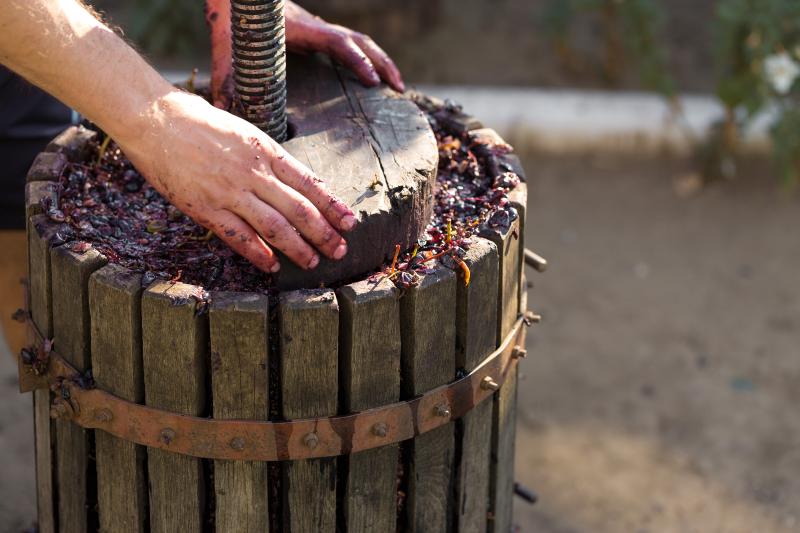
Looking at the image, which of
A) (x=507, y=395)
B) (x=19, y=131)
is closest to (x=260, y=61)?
(x=507, y=395)

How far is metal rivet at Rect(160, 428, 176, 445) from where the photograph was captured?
84.4 inches

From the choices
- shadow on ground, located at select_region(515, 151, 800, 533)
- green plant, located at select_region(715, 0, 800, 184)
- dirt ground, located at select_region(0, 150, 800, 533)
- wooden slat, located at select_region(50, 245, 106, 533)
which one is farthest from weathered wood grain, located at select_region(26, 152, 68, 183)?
green plant, located at select_region(715, 0, 800, 184)

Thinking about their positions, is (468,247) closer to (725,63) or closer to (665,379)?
(665,379)

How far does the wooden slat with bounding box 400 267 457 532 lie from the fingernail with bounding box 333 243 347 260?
145mm

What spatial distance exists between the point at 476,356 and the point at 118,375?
0.70 metres

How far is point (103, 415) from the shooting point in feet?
7.21

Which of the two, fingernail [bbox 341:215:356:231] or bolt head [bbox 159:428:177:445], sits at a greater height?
fingernail [bbox 341:215:356:231]

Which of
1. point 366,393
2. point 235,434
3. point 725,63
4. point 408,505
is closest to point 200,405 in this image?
point 235,434

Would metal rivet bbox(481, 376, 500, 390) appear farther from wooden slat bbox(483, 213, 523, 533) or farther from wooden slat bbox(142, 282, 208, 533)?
wooden slat bbox(142, 282, 208, 533)

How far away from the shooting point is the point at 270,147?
2158 millimetres

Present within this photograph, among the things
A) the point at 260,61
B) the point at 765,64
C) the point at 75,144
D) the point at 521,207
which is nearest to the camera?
the point at 260,61

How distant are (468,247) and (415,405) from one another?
324 millimetres

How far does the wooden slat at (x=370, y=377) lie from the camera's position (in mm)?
2113

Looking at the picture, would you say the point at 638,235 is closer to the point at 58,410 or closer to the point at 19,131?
Result: the point at 19,131
